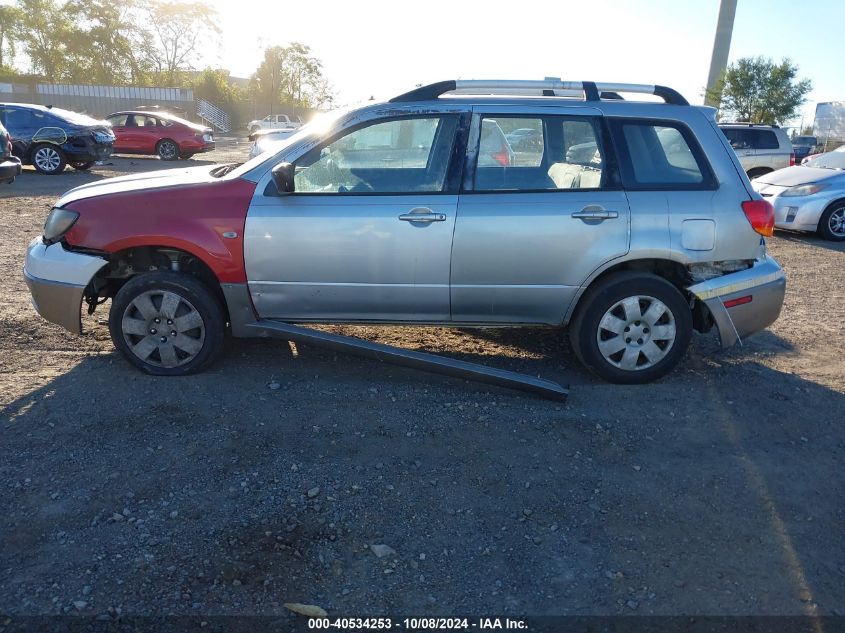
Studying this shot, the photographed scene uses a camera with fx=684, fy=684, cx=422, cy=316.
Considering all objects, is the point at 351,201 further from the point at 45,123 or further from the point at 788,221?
the point at 45,123

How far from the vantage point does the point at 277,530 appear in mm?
2980

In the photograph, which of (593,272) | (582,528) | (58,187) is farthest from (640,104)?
(58,187)

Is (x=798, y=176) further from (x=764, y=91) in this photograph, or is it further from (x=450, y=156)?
(x=764, y=91)

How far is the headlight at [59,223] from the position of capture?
14.5 ft

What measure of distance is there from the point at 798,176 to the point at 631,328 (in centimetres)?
865

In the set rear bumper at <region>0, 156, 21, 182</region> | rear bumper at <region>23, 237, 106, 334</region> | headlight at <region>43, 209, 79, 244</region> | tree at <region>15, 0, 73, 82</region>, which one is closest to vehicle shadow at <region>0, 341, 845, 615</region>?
rear bumper at <region>23, 237, 106, 334</region>

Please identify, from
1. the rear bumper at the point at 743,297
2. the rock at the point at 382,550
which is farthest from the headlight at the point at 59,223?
the rear bumper at the point at 743,297

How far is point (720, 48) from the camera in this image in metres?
46.2

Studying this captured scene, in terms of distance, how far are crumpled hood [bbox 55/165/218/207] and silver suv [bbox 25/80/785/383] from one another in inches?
1.4

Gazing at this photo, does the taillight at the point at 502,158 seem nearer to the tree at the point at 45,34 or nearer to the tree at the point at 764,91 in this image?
the tree at the point at 764,91

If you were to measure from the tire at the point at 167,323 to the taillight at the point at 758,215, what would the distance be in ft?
11.4

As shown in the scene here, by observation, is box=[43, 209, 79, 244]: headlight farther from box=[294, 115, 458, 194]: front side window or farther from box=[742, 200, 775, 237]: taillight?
box=[742, 200, 775, 237]: taillight

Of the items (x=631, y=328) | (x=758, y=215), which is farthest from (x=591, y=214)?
(x=758, y=215)

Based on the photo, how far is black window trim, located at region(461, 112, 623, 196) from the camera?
14.3 ft
